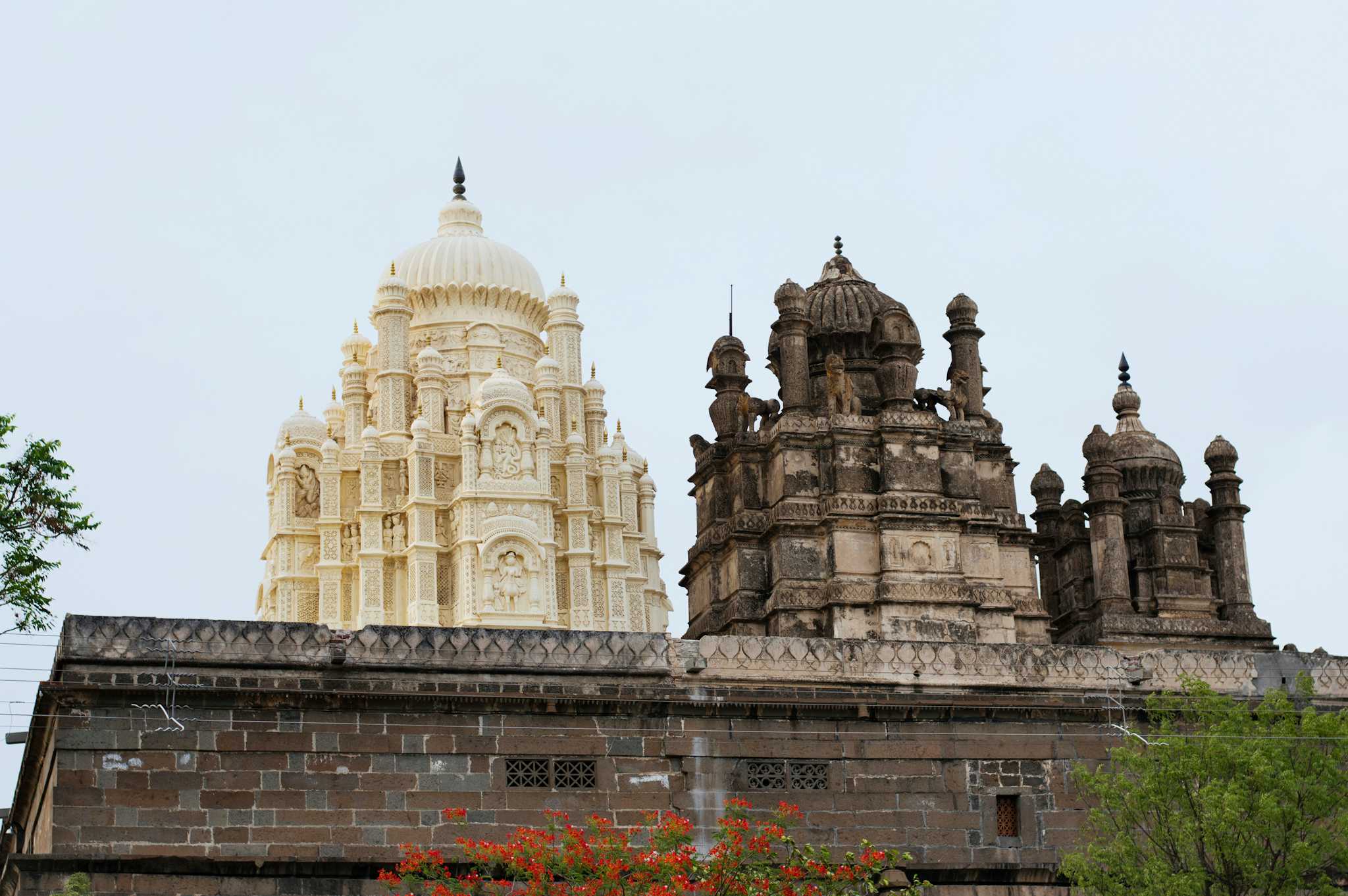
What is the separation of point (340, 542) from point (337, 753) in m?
28.9

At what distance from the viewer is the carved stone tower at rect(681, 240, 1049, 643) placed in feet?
102

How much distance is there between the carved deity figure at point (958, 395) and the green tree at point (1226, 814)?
10.6 metres

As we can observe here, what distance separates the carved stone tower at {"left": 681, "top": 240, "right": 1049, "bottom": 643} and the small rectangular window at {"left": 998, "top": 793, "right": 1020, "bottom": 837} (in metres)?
5.85

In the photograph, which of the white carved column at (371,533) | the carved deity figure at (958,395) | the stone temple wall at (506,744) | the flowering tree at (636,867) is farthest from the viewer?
the white carved column at (371,533)

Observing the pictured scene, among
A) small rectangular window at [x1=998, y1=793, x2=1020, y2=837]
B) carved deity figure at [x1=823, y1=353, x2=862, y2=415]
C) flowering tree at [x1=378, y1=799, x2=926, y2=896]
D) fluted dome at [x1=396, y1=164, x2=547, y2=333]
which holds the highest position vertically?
fluted dome at [x1=396, y1=164, x2=547, y2=333]

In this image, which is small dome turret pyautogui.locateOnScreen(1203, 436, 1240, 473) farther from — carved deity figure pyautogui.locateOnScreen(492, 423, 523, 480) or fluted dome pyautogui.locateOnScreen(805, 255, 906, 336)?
carved deity figure pyautogui.locateOnScreen(492, 423, 523, 480)

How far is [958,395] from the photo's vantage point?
3334 centimetres

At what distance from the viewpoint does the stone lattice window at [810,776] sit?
23.8 meters

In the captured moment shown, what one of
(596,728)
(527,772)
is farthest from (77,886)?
(596,728)

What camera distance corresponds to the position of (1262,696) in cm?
2567

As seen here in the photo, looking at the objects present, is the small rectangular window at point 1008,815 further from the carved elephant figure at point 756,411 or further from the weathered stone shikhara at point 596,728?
the carved elephant figure at point 756,411

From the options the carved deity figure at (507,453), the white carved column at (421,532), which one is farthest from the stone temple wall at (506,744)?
the carved deity figure at (507,453)

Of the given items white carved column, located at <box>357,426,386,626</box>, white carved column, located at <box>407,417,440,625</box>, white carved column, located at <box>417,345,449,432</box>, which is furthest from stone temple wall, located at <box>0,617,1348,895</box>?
white carved column, located at <box>417,345,449,432</box>

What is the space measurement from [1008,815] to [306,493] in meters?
31.4
